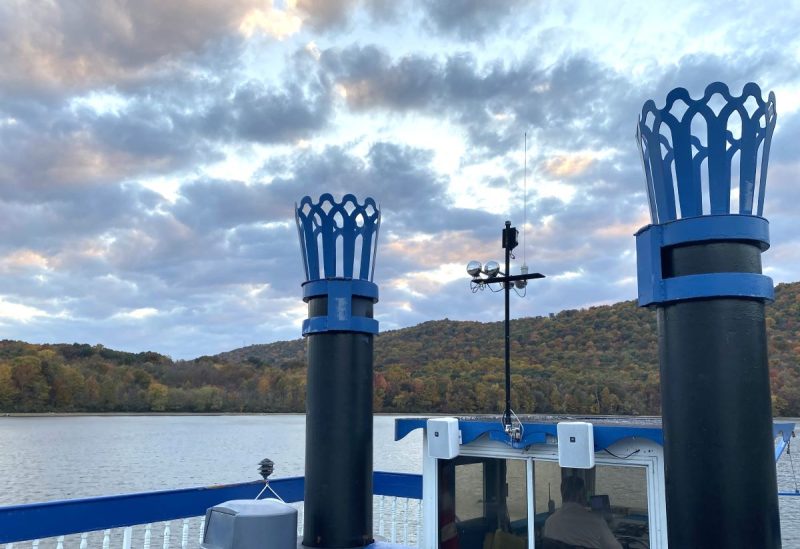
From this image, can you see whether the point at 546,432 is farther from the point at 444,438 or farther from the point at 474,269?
the point at 474,269

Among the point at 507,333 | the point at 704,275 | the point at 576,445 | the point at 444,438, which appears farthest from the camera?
the point at 507,333

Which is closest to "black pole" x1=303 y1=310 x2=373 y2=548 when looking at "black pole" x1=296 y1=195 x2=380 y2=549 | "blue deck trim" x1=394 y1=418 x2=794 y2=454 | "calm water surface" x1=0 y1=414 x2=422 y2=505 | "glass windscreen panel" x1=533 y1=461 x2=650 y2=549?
"black pole" x1=296 y1=195 x2=380 y2=549

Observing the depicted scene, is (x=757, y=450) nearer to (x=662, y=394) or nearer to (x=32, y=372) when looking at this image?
(x=662, y=394)

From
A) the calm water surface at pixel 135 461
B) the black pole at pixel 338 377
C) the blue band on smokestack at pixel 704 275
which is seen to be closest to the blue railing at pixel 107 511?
the black pole at pixel 338 377

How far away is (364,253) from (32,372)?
8041 cm

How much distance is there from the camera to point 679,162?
11.2 feet

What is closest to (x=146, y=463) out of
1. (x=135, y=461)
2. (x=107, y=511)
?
(x=135, y=461)

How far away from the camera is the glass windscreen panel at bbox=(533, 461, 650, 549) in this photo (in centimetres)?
524

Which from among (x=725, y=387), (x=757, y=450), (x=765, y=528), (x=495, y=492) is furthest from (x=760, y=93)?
(x=495, y=492)

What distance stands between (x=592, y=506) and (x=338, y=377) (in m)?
2.32

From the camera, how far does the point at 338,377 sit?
5.79m

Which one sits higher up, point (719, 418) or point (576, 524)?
point (719, 418)

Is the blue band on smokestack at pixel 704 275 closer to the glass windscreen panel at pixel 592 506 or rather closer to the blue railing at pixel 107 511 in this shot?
the glass windscreen panel at pixel 592 506

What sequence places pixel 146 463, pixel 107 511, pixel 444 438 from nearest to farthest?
1. pixel 107 511
2. pixel 444 438
3. pixel 146 463
